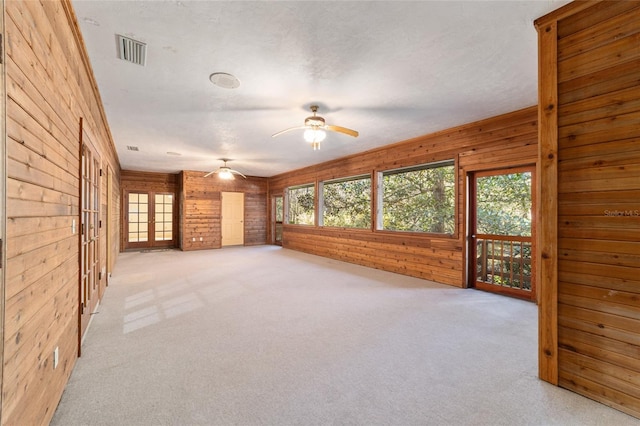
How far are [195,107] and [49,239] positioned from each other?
2.61 meters

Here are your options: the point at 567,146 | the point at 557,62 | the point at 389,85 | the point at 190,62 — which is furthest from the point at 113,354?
the point at 557,62

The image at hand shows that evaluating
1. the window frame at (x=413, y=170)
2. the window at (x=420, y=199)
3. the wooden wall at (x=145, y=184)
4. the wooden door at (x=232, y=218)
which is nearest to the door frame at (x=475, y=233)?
the window frame at (x=413, y=170)

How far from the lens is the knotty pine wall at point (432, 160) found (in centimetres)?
400

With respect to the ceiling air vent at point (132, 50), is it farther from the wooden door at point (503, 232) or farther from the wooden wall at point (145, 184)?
the wooden wall at point (145, 184)

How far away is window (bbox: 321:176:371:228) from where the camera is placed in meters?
6.80

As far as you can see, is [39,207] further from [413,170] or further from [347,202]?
[347,202]

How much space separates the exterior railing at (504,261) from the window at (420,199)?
61 cm

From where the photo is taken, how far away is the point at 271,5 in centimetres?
193

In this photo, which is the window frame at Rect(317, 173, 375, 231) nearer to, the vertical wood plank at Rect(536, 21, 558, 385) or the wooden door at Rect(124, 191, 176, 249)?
the vertical wood plank at Rect(536, 21, 558, 385)

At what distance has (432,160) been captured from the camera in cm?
507

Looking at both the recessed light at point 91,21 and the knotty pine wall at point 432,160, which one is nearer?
the recessed light at point 91,21

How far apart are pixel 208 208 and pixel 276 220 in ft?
7.89

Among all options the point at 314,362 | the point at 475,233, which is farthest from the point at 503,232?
the point at 314,362

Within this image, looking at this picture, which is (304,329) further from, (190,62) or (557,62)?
(557,62)
